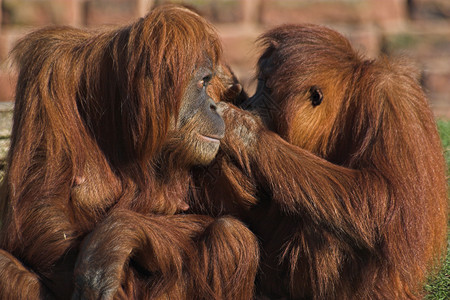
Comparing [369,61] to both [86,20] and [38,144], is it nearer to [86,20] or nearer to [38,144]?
[38,144]

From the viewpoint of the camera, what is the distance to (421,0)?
676 cm

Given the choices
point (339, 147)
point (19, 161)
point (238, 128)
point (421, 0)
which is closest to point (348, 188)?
point (339, 147)

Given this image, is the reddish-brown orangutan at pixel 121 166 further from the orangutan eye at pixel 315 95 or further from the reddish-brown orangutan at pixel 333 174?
the orangutan eye at pixel 315 95

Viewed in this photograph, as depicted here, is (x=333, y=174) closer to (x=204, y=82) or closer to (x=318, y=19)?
(x=204, y=82)

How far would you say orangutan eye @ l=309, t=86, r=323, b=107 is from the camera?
3625mm

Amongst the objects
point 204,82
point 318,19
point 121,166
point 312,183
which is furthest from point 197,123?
point 318,19

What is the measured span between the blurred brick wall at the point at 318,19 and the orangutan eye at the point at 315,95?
3120mm

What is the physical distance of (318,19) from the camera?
6.73 meters

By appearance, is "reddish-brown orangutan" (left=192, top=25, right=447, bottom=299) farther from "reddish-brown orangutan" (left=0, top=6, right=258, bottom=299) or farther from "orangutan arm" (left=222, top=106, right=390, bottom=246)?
"reddish-brown orangutan" (left=0, top=6, right=258, bottom=299)

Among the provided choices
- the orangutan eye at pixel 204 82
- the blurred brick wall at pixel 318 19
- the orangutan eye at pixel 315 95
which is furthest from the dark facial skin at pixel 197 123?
the blurred brick wall at pixel 318 19

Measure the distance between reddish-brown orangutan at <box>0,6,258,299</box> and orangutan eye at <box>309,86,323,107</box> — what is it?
1.60 ft

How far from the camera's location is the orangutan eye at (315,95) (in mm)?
3625

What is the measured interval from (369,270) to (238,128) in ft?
2.88

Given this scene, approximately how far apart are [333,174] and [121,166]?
1005 mm
